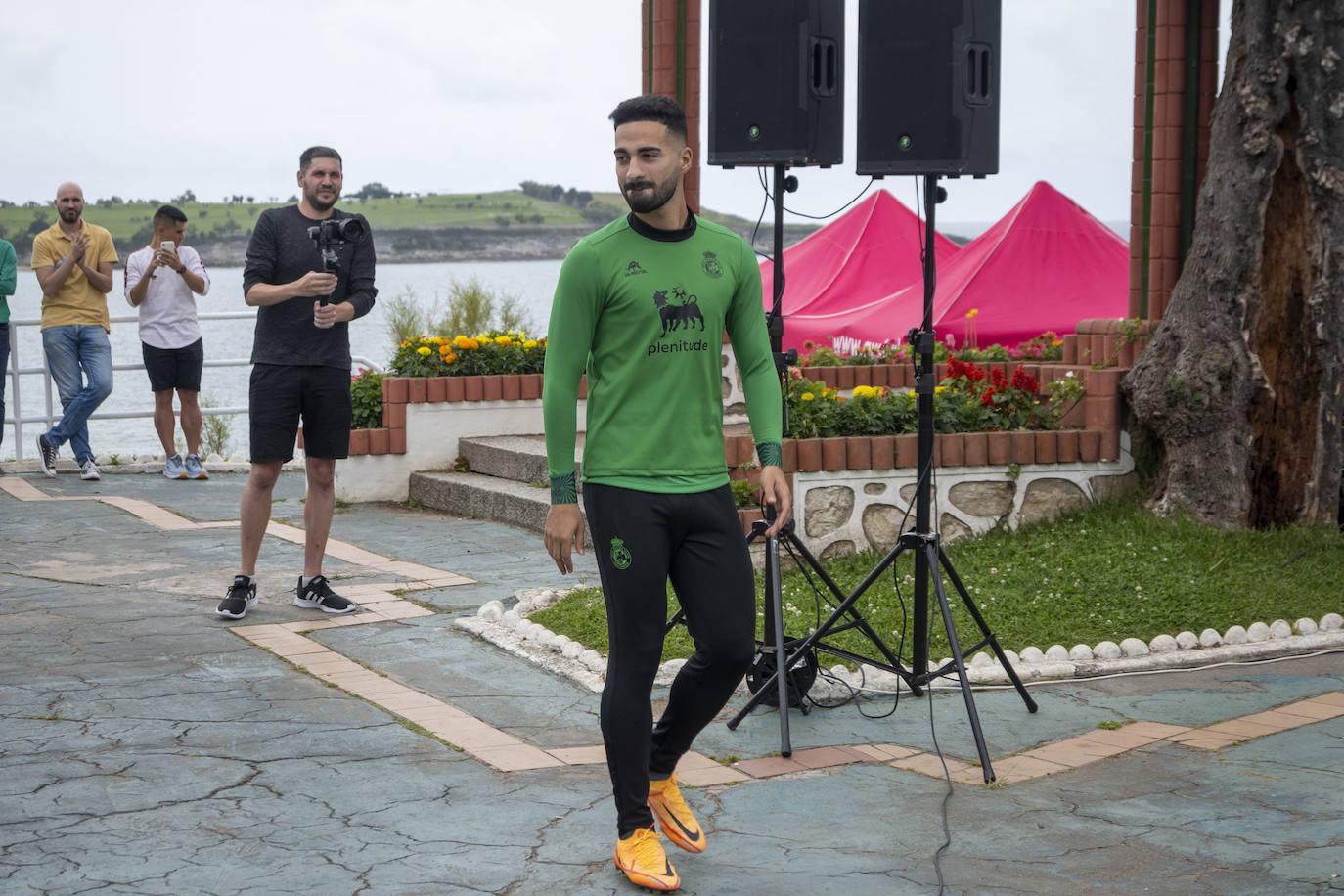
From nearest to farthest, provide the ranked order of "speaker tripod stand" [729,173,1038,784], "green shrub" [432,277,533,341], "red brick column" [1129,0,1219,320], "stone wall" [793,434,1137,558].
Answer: "speaker tripod stand" [729,173,1038,784]
"stone wall" [793,434,1137,558]
"red brick column" [1129,0,1219,320]
"green shrub" [432,277,533,341]

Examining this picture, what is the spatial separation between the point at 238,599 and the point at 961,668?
331 centimetres

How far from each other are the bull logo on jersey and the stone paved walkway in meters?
1.34

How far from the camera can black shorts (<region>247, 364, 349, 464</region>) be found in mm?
6340

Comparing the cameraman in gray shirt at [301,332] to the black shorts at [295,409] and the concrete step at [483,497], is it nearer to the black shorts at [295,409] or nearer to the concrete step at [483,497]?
the black shorts at [295,409]

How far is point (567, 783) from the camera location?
429cm

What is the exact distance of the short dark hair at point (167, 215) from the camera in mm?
10398

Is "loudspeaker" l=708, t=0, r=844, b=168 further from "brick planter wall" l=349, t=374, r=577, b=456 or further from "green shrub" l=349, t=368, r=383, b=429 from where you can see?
"green shrub" l=349, t=368, r=383, b=429

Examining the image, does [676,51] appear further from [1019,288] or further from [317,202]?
[1019,288]

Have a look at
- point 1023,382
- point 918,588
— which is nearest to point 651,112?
point 918,588

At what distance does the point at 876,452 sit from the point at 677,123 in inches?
151

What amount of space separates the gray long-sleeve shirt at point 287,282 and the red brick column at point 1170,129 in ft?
14.7

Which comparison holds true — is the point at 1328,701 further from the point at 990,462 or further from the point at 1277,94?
the point at 1277,94

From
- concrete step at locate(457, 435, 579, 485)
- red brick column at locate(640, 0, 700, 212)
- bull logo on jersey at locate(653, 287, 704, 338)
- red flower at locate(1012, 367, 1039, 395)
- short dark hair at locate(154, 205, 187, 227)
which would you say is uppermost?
red brick column at locate(640, 0, 700, 212)

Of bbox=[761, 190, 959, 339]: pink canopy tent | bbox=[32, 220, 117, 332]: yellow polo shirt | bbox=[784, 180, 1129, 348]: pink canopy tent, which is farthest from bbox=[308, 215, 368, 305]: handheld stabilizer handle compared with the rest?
bbox=[761, 190, 959, 339]: pink canopy tent
